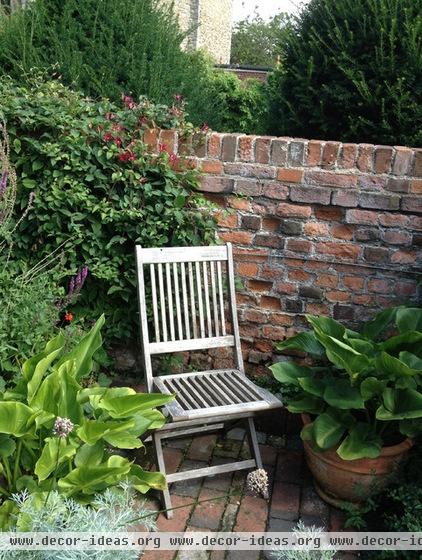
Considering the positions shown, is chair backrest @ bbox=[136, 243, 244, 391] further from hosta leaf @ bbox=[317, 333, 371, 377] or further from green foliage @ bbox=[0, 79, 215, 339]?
hosta leaf @ bbox=[317, 333, 371, 377]

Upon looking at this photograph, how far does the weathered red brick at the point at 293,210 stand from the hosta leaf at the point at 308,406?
1065mm

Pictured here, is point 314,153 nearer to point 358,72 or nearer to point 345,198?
point 345,198

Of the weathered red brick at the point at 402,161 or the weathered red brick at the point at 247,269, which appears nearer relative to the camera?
the weathered red brick at the point at 402,161

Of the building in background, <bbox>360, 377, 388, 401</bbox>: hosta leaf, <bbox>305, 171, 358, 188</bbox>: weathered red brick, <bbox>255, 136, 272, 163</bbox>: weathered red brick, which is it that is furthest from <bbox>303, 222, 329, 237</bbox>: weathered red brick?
the building in background

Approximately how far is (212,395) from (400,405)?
36.3 inches

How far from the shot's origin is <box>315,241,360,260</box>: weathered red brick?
3.19m

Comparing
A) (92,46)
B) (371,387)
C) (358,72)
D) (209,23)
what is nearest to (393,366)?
(371,387)

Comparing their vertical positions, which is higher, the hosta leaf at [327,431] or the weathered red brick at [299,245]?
the weathered red brick at [299,245]

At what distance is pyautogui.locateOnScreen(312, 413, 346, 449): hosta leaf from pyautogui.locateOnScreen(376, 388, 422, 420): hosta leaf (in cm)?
22

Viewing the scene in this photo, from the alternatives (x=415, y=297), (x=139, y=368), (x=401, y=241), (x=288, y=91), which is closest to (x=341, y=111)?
(x=288, y=91)

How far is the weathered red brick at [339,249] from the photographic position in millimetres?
3193

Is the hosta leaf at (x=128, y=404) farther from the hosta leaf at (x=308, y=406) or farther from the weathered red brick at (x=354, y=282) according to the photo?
the weathered red brick at (x=354, y=282)

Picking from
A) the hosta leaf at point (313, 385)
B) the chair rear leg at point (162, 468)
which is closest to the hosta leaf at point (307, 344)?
the hosta leaf at point (313, 385)

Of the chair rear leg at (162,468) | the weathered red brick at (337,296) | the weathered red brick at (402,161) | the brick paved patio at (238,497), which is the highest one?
the weathered red brick at (402,161)
